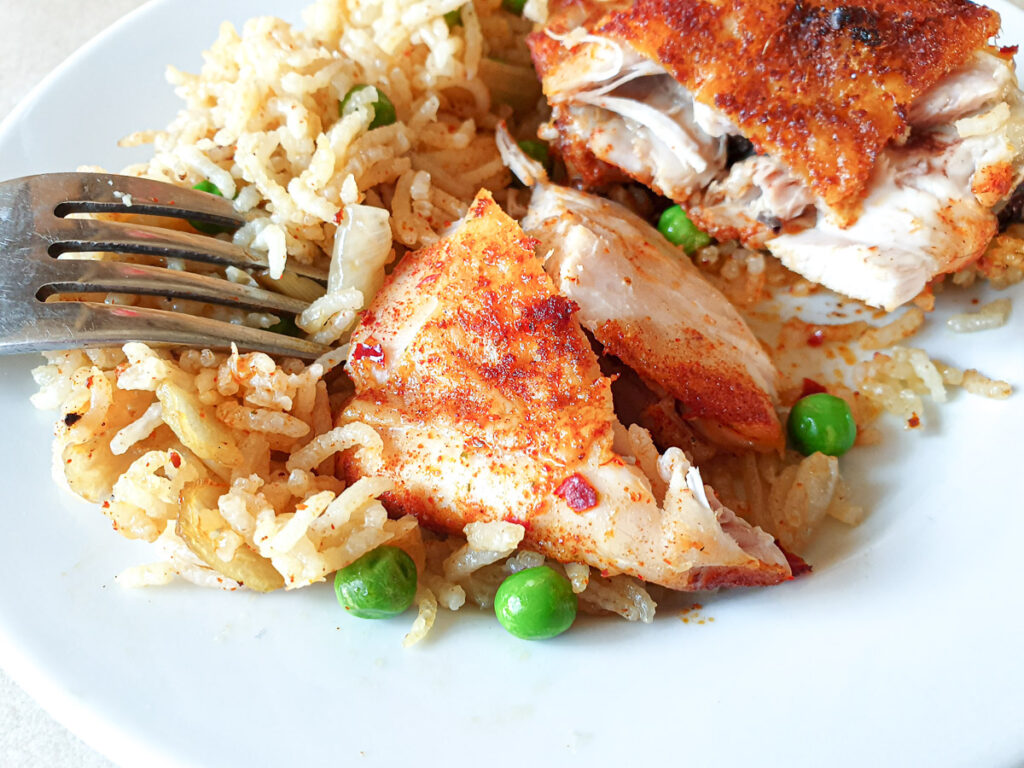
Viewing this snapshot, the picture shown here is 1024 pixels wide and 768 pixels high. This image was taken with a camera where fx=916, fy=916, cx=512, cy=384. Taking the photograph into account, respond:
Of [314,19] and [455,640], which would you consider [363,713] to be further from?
[314,19]

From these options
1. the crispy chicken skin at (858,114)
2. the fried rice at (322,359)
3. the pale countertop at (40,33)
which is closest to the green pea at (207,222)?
the fried rice at (322,359)

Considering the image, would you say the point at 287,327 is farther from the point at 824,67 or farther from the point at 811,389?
the point at 824,67

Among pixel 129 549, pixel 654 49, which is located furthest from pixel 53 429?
pixel 654 49

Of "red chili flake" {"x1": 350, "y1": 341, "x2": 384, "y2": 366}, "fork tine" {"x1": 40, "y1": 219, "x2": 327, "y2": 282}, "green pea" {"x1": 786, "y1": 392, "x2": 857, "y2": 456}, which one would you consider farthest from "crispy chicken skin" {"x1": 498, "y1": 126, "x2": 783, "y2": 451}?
"fork tine" {"x1": 40, "y1": 219, "x2": 327, "y2": 282}

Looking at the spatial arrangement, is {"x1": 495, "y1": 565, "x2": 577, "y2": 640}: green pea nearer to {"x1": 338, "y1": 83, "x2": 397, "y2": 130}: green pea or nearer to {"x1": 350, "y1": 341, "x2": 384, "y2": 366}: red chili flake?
{"x1": 350, "y1": 341, "x2": 384, "y2": 366}: red chili flake

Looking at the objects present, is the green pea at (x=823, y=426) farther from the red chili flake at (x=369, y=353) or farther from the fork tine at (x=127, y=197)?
the fork tine at (x=127, y=197)

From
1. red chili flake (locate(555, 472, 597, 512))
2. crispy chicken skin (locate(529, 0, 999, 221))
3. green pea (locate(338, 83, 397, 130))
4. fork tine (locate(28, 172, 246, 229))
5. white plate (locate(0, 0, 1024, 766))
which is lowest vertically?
white plate (locate(0, 0, 1024, 766))
